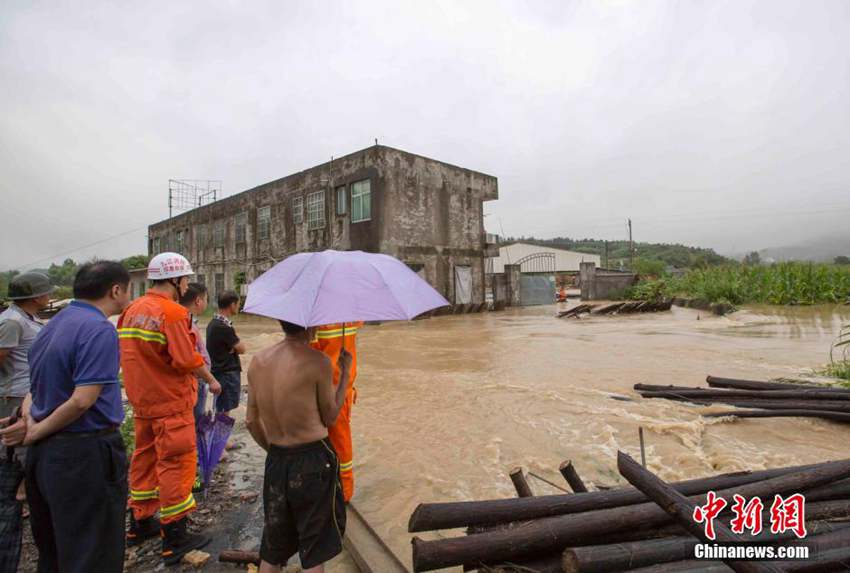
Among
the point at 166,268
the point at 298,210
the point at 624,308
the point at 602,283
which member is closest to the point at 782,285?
the point at 624,308

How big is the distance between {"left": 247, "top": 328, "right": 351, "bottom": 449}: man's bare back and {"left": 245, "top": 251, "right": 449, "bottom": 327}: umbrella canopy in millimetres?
233

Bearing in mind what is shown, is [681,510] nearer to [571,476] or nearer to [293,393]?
[571,476]

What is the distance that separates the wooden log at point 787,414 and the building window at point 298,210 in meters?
19.4

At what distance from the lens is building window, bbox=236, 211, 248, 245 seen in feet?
81.8

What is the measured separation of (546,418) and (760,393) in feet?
8.31

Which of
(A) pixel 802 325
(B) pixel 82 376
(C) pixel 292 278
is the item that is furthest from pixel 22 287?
(A) pixel 802 325

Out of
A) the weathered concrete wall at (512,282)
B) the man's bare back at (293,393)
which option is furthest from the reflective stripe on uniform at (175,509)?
Result: the weathered concrete wall at (512,282)

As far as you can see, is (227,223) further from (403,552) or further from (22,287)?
(403,552)

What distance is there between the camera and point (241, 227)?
25328 millimetres

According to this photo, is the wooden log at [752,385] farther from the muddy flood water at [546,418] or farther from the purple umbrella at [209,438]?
the purple umbrella at [209,438]

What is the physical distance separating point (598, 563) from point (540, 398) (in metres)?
4.49

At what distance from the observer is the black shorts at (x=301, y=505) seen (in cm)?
209

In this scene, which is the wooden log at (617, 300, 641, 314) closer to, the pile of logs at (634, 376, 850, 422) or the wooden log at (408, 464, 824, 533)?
the pile of logs at (634, 376, 850, 422)

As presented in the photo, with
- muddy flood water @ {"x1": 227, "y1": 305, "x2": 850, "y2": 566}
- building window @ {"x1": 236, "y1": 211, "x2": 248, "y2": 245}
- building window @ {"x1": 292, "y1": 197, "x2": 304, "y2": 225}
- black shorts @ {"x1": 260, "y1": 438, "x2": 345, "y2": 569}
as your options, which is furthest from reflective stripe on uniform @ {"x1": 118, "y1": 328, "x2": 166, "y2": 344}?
building window @ {"x1": 236, "y1": 211, "x2": 248, "y2": 245}
